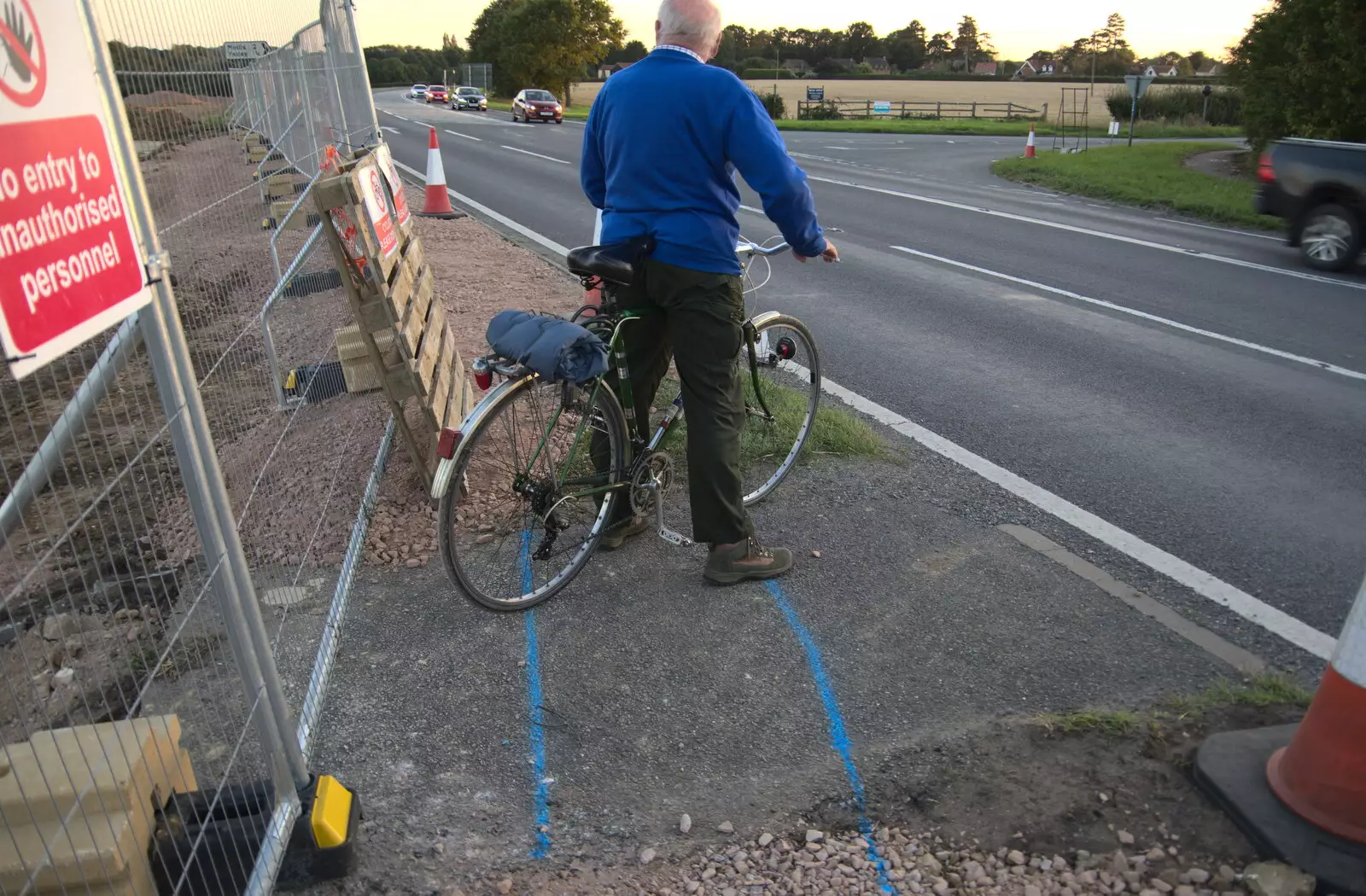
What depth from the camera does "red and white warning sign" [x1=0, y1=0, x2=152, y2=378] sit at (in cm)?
160

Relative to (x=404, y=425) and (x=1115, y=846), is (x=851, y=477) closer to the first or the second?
(x=404, y=425)

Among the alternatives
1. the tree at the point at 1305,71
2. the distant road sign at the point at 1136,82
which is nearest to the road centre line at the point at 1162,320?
the tree at the point at 1305,71

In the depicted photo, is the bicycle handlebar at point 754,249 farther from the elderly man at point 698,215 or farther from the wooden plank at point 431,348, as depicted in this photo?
the wooden plank at point 431,348

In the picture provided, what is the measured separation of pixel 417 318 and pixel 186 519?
126 cm

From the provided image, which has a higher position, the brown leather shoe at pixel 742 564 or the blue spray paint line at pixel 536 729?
the brown leather shoe at pixel 742 564

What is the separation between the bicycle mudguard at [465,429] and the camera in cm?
334

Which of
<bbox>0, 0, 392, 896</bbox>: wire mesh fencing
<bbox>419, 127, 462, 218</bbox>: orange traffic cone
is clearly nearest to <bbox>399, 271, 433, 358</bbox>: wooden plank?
<bbox>0, 0, 392, 896</bbox>: wire mesh fencing

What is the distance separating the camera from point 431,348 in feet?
15.2

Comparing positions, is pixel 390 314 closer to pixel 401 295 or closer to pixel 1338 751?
pixel 401 295

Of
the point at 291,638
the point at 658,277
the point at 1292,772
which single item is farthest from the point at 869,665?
the point at 291,638

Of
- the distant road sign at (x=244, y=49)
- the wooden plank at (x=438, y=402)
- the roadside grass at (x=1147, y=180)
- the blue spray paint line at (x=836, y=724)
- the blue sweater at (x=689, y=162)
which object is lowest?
the roadside grass at (x=1147, y=180)

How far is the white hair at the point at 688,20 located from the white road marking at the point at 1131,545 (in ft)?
8.44

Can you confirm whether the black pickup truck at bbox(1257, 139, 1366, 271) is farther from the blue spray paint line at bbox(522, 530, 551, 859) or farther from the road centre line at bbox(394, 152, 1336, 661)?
the blue spray paint line at bbox(522, 530, 551, 859)

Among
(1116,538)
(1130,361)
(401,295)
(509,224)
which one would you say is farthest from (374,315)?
(509,224)
